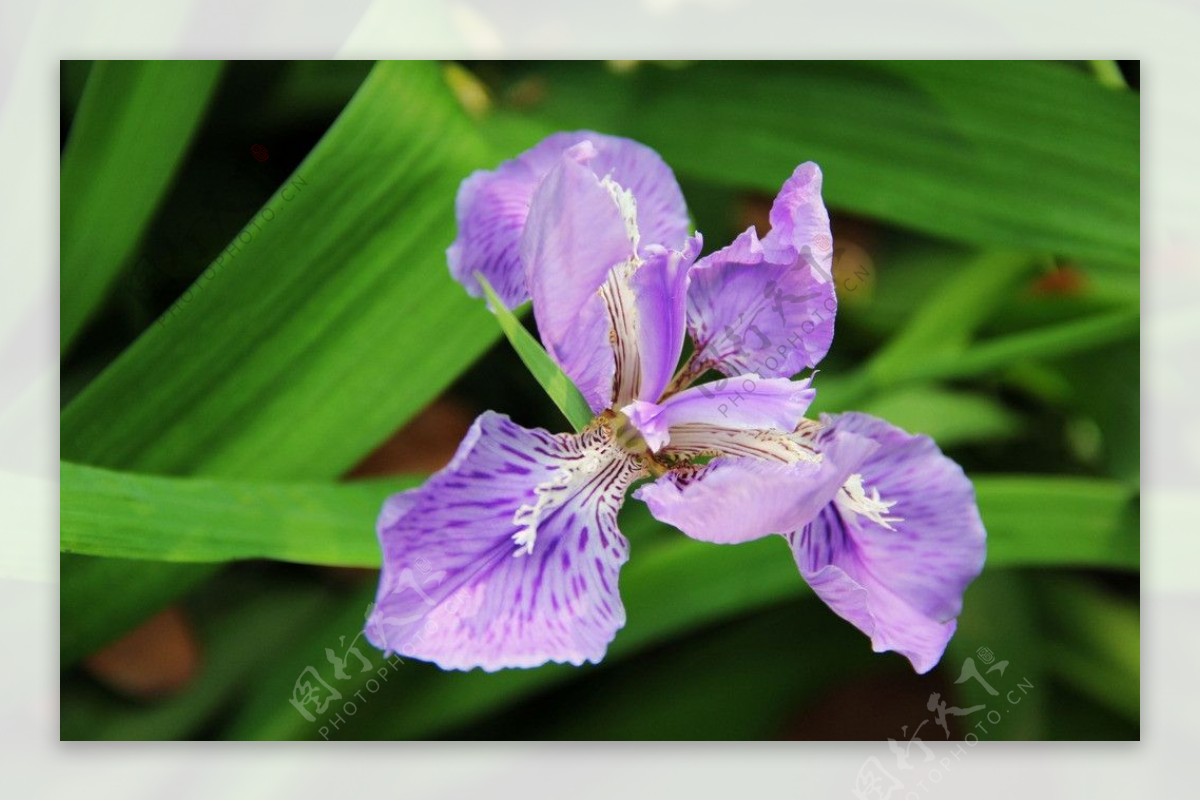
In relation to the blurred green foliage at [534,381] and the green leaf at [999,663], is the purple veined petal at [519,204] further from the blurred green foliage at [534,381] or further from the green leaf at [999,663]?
the green leaf at [999,663]

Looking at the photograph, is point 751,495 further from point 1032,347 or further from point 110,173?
point 110,173

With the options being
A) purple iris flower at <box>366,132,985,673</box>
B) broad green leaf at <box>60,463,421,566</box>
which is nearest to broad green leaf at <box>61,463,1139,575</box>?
broad green leaf at <box>60,463,421,566</box>

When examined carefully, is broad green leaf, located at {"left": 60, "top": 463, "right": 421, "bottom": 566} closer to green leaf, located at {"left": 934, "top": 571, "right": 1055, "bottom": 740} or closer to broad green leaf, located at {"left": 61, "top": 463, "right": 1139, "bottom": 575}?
broad green leaf, located at {"left": 61, "top": 463, "right": 1139, "bottom": 575}

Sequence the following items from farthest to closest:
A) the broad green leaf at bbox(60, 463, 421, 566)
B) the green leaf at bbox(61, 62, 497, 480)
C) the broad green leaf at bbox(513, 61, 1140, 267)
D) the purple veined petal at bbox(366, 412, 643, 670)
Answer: the broad green leaf at bbox(513, 61, 1140, 267)
the green leaf at bbox(61, 62, 497, 480)
the broad green leaf at bbox(60, 463, 421, 566)
the purple veined petal at bbox(366, 412, 643, 670)

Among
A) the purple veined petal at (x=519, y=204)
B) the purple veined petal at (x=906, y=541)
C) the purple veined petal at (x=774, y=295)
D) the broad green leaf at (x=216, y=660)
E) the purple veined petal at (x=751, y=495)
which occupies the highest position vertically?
the purple veined petal at (x=519, y=204)

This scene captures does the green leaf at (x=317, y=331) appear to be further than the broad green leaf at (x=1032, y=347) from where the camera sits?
No

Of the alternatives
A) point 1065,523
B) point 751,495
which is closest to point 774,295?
point 751,495

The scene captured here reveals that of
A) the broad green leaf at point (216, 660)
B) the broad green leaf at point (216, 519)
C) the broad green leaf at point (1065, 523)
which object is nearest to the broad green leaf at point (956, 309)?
the broad green leaf at point (1065, 523)
